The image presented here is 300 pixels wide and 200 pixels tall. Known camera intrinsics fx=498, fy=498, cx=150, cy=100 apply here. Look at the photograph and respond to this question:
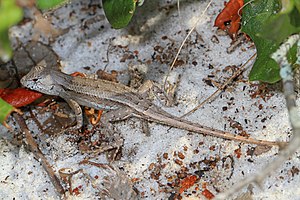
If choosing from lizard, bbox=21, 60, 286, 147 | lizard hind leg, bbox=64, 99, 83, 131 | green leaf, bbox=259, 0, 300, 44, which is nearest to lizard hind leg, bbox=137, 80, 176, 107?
lizard, bbox=21, 60, 286, 147

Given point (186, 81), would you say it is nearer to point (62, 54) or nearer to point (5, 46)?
point (62, 54)

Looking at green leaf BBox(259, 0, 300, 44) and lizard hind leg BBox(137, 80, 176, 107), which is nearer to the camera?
green leaf BBox(259, 0, 300, 44)

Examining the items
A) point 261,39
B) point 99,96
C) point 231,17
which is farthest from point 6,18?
point 231,17

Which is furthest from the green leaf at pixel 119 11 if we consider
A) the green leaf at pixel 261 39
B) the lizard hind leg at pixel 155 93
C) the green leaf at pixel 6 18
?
the green leaf at pixel 6 18

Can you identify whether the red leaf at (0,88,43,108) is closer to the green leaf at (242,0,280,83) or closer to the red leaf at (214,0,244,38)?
the red leaf at (214,0,244,38)

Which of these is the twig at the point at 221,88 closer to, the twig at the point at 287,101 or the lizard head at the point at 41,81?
the twig at the point at 287,101

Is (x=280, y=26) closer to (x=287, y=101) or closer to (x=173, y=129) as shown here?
(x=287, y=101)
